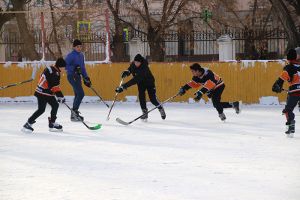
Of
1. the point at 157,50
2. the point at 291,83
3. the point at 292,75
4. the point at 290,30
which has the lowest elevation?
the point at 291,83

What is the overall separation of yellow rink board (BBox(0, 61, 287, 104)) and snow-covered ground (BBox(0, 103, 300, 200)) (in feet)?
9.18

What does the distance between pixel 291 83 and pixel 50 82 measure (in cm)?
386

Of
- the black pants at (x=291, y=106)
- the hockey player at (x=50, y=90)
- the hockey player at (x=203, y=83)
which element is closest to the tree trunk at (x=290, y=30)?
the hockey player at (x=203, y=83)

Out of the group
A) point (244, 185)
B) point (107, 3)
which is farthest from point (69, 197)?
point (107, 3)

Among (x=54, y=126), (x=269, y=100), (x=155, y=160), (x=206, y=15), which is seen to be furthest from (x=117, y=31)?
(x=155, y=160)

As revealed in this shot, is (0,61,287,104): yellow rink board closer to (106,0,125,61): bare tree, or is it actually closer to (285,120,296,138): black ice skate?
(106,0,125,61): bare tree

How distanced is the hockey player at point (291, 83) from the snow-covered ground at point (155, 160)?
26 cm

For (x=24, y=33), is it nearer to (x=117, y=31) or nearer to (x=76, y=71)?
(x=117, y=31)

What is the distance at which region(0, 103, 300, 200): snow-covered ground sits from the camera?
643 centimetres

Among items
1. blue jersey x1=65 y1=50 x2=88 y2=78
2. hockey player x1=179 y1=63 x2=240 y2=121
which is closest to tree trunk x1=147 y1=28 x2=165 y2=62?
blue jersey x1=65 y1=50 x2=88 y2=78

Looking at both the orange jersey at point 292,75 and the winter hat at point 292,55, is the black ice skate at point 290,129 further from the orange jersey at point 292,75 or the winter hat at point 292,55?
the winter hat at point 292,55

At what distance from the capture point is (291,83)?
33.9 feet

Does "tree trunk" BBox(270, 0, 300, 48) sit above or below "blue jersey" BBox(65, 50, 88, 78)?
above

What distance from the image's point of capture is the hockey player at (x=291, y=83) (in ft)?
33.5
